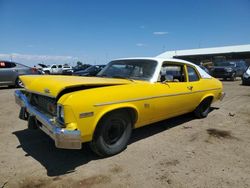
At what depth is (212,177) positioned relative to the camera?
3.29 meters

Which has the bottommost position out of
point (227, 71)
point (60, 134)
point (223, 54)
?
point (60, 134)

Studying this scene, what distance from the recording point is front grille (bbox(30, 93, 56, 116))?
3684 mm

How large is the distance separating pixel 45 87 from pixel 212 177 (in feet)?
9.09

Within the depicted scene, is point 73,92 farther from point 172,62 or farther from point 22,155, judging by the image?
point 172,62

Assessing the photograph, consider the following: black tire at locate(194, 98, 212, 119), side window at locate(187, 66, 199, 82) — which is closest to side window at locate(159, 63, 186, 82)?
side window at locate(187, 66, 199, 82)

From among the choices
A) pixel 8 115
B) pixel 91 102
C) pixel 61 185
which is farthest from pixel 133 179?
pixel 8 115

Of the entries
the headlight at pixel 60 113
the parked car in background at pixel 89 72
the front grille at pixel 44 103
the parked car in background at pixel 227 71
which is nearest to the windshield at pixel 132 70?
the front grille at pixel 44 103

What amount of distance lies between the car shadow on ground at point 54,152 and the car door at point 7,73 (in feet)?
28.8

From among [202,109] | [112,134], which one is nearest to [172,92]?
[112,134]

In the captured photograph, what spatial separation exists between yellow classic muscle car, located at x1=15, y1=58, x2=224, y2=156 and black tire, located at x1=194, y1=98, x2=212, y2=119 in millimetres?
535

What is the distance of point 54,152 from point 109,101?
1417mm

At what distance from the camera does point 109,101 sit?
3.55 meters

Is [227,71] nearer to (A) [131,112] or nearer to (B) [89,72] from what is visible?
(B) [89,72]

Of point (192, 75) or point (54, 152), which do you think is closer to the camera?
point (54, 152)
